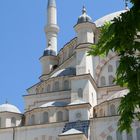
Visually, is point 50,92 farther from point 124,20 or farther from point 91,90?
point 124,20

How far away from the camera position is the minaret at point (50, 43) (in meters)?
34.5

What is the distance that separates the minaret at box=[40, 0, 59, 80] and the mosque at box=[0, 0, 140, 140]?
7.40 feet

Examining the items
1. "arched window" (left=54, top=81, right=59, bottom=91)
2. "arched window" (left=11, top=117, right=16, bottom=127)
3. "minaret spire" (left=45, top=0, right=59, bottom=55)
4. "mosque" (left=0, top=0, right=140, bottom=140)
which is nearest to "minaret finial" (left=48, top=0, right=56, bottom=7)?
"minaret spire" (left=45, top=0, right=59, bottom=55)

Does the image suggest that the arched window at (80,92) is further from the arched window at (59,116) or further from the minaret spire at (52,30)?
the minaret spire at (52,30)

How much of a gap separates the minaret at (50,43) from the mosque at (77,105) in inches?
88.8

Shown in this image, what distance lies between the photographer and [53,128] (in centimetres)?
2647

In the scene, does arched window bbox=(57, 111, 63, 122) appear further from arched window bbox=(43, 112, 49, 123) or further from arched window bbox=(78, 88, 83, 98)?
arched window bbox=(78, 88, 83, 98)

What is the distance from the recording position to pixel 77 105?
2609 centimetres

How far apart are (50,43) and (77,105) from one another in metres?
11.4

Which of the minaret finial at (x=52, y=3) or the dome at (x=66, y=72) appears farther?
the minaret finial at (x=52, y=3)

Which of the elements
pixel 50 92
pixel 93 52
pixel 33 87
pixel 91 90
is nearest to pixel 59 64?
pixel 33 87

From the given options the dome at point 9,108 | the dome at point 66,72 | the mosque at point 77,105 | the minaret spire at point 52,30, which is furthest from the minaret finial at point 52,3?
the dome at point 9,108

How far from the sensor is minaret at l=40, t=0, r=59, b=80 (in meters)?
34.5

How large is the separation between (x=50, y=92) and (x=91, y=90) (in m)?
3.35
